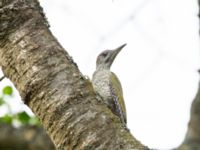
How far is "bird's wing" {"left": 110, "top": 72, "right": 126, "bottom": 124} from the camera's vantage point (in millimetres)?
4457

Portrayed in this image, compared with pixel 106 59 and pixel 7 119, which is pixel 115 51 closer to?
pixel 106 59

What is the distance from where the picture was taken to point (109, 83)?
5.04 metres

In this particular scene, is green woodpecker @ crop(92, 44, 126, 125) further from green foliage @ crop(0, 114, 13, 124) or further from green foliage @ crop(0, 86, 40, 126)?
green foliage @ crop(0, 114, 13, 124)

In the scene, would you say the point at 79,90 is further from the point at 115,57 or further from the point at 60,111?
the point at 115,57

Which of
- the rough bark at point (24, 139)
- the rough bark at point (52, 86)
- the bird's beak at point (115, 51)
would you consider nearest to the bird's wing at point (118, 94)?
the bird's beak at point (115, 51)

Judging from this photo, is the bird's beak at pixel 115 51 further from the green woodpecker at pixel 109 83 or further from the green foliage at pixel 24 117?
the green foliage at pixel 24 117

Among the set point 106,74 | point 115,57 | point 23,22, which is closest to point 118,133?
point 23,22

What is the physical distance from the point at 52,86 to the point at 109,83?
285cm

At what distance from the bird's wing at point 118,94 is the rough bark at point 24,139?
69cm

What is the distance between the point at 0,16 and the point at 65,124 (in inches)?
25.9

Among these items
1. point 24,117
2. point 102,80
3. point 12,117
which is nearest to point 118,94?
point 102,80

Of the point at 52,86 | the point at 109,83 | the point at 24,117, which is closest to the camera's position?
the point at 52,86

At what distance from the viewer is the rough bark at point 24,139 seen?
414cm

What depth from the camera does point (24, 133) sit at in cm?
434
